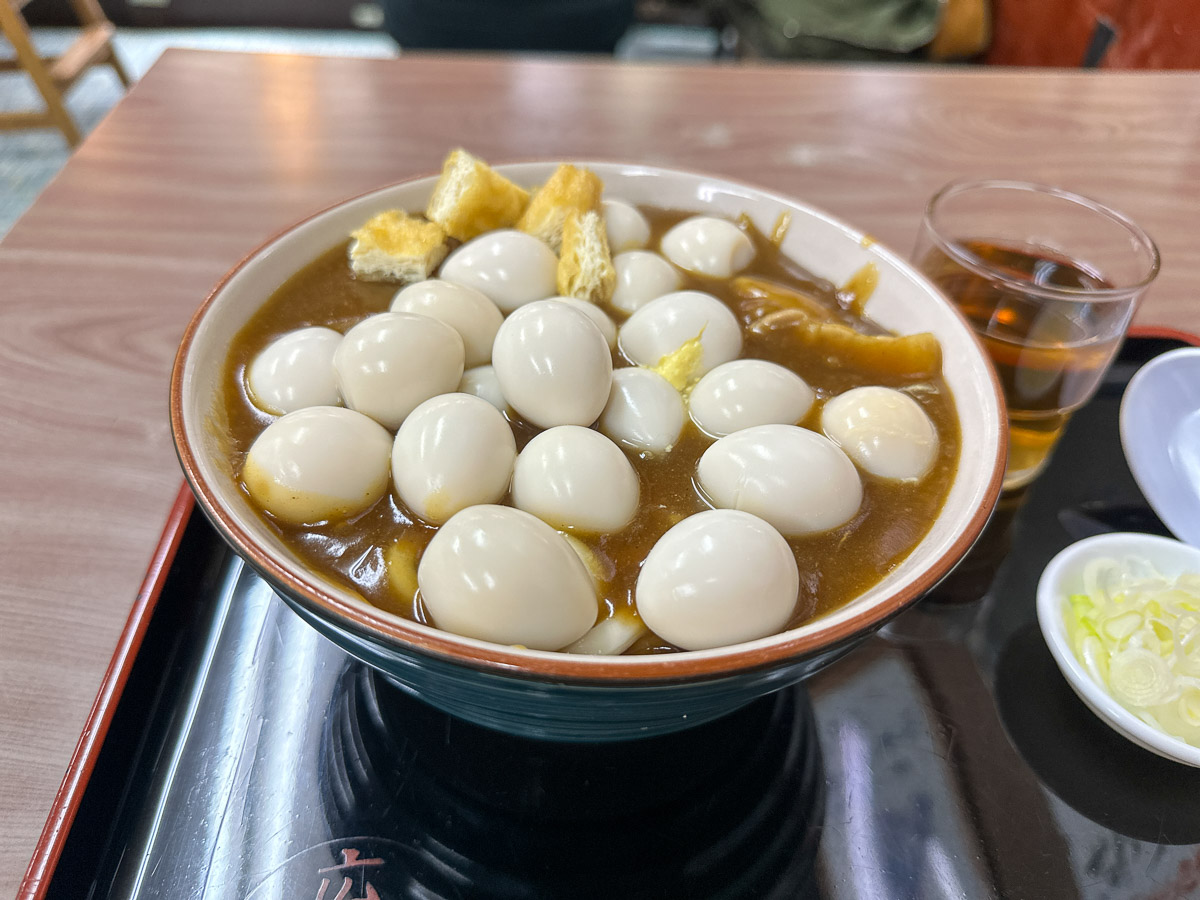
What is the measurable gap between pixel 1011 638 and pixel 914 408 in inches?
10.4

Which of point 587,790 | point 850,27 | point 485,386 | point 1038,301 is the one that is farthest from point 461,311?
point 850,27

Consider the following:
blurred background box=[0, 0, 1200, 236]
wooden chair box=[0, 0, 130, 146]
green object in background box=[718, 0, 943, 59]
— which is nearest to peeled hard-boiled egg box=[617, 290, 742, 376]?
blurred background box=[0, 0, 1200, 236]

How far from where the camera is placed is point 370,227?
89 cm

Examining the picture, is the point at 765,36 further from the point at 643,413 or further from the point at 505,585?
the point at 505,585

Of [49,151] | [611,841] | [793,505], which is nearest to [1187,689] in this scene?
[793,505]

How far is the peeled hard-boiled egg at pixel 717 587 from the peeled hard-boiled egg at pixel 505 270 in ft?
1.21

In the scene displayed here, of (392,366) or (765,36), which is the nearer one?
(392,366)

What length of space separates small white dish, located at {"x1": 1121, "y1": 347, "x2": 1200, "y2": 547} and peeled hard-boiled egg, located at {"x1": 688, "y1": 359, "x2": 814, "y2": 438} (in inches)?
18.7

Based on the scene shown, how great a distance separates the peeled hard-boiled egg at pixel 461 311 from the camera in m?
0.79

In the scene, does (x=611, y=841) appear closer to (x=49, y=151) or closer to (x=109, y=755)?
(x=109, y=755)

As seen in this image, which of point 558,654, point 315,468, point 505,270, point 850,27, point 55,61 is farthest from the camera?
point 55,61

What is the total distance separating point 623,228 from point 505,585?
21.5 inches

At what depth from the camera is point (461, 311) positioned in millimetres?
791

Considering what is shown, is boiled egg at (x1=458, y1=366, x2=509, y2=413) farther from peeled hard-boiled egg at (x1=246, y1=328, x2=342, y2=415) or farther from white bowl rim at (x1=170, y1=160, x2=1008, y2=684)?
white bowl rim at (x1=170, y1=160, x2=1008, y2=684)
